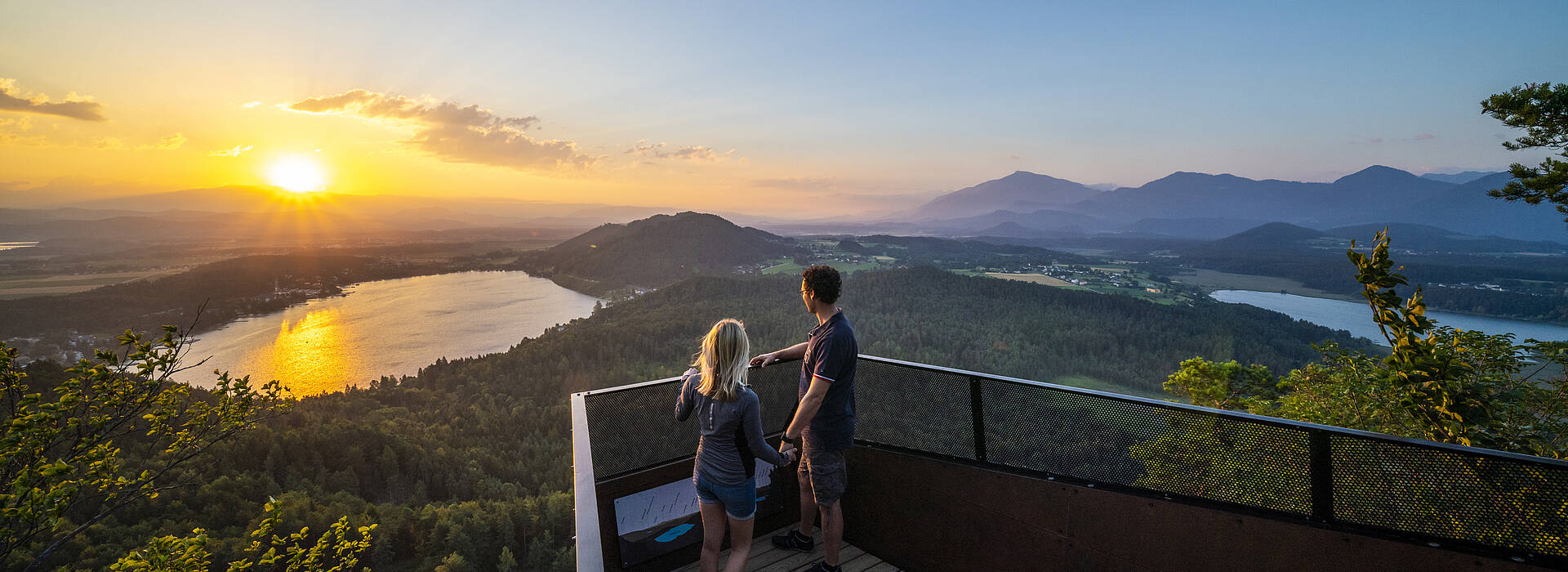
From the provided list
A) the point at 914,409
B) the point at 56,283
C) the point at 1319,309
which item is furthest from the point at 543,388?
the point at 1319,309

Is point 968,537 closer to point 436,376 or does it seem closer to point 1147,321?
point 436,376

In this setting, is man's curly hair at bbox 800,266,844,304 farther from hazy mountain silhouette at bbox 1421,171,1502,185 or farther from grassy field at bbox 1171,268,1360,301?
hazy mountain silhouette at bbox 1421,171,1502,185

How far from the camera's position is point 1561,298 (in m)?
46.4

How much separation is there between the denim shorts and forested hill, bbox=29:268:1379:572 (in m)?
24.2

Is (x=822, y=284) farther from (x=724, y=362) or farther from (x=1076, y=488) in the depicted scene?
(x=1076, y=488)

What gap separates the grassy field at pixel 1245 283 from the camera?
77.4 m

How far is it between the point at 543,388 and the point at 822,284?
53455 millimetres

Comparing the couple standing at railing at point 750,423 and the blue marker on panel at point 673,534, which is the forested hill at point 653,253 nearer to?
the blue marker on panel at point 673,534

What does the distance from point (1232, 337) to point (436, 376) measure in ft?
268

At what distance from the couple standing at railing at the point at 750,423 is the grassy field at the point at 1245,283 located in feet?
324

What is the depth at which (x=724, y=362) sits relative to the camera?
9.23 feet

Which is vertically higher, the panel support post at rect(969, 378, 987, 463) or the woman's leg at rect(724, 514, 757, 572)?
the panel support post at rect(969, 378, 987, 463)

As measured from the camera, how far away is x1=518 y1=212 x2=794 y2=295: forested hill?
108875mm

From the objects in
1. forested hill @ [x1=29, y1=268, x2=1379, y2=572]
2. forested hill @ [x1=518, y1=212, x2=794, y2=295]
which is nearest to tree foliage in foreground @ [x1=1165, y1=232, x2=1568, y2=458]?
forested hill @ [x1=29, y1=268, x2=1379, y2=572]
